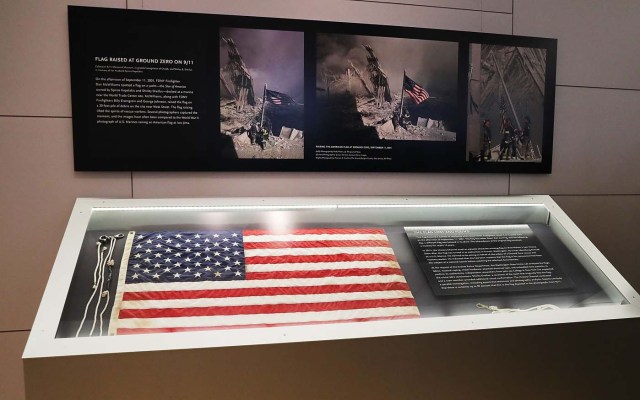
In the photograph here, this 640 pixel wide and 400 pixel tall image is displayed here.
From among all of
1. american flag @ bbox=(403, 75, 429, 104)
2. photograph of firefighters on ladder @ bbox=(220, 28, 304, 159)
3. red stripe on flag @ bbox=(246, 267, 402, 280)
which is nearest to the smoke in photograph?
photograph of firefighters on ladder @ bbox=(220, 28, 304, 159)

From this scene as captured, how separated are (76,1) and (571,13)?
2.82 metres

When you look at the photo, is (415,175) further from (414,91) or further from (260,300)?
(260,300)

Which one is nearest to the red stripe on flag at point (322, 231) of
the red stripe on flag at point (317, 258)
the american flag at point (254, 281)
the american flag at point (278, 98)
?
the american flag at point (254, 281)

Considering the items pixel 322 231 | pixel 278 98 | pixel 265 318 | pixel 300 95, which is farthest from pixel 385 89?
pixel 265 318

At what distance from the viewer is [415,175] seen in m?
2.62

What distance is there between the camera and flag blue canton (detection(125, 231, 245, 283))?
187 centimetres

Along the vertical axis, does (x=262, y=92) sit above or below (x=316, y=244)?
above

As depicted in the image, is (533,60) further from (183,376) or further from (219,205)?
(183,376)

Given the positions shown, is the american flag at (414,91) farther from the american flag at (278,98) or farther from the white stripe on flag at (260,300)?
the white stripe on flag at (260,300)

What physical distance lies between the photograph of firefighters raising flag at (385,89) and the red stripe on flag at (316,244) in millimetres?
624

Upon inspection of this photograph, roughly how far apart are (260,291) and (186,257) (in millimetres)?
376

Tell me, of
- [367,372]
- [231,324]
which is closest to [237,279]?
[231,324]

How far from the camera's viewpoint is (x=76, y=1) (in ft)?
7.22

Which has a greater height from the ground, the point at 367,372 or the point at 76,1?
the point at 76,1
